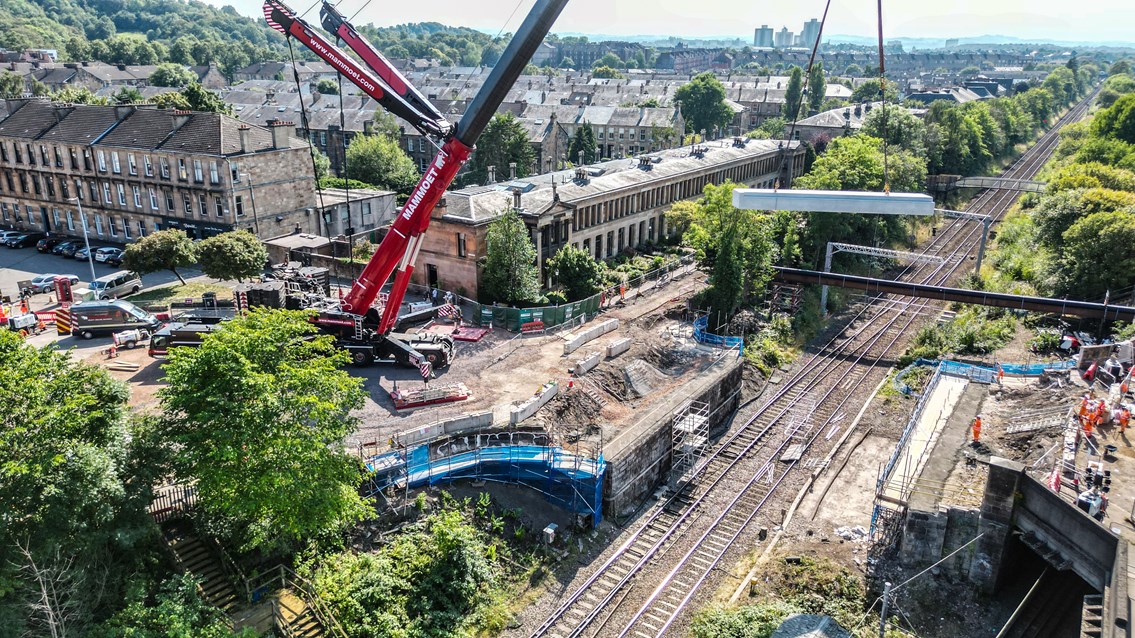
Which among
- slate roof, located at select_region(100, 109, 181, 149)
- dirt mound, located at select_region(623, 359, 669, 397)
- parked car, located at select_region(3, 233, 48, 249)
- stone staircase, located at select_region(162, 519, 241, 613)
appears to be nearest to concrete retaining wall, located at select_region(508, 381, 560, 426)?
dirt mound, located at select_region(623, 359, 669, 397)

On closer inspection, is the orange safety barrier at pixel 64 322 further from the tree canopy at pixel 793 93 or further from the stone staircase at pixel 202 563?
the tree canopy at pixel 793 93

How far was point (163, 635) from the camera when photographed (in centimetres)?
1797

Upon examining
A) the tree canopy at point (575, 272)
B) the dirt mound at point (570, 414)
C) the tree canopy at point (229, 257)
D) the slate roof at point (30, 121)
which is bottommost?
the dirt mound at point (570, 414)

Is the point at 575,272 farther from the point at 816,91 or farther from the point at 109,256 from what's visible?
the point at 816,91

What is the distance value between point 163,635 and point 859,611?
20.4m

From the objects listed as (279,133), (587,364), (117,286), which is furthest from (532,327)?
(279,133)

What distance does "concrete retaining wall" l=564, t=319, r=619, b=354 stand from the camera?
39562mm

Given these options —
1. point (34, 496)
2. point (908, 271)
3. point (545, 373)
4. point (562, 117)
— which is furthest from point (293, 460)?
point (562, 117)

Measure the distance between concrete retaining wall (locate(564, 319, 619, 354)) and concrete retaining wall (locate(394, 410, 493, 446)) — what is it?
9829 mm

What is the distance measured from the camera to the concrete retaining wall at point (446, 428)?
28792 millimetres

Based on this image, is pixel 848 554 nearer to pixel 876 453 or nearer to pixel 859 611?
pixel 859 611

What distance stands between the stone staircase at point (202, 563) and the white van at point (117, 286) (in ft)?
90.7

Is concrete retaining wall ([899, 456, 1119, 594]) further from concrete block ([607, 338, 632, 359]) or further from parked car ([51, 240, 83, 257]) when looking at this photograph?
parked car ([51, 240, 83, 257])

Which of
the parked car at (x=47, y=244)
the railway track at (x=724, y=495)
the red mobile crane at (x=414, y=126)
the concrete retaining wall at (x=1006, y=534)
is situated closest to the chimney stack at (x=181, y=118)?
the parked car at (x=47, y=244)
